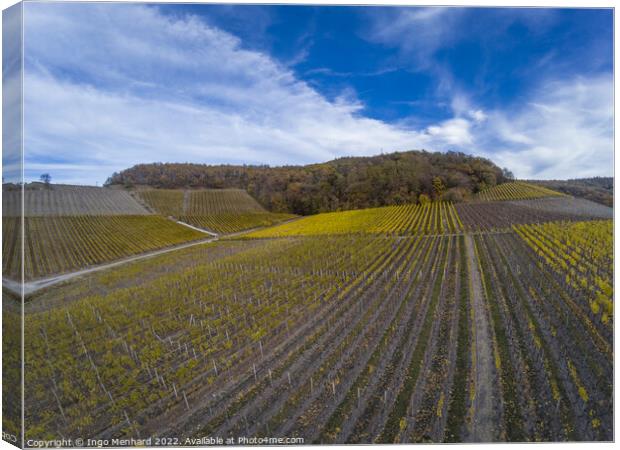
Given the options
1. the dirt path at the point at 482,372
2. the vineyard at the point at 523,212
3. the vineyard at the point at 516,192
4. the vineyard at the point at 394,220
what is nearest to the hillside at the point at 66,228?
the vineyard at the point at 394,220

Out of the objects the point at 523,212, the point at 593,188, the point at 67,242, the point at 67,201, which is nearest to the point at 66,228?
the point at 67,242

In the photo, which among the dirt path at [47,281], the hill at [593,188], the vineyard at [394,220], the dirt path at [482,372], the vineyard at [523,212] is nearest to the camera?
the dirt path at [482,372]

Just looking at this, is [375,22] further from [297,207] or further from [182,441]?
[182,441]

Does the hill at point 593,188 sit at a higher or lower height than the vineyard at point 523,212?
higher

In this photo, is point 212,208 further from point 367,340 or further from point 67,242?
point 367,340

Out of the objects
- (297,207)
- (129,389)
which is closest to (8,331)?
(129,389)

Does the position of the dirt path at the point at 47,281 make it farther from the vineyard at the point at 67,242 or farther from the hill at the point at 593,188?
the hill at the point at 593,188

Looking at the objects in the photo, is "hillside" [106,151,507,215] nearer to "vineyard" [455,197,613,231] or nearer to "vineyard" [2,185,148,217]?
"vineyard" [2,185,148,217]
